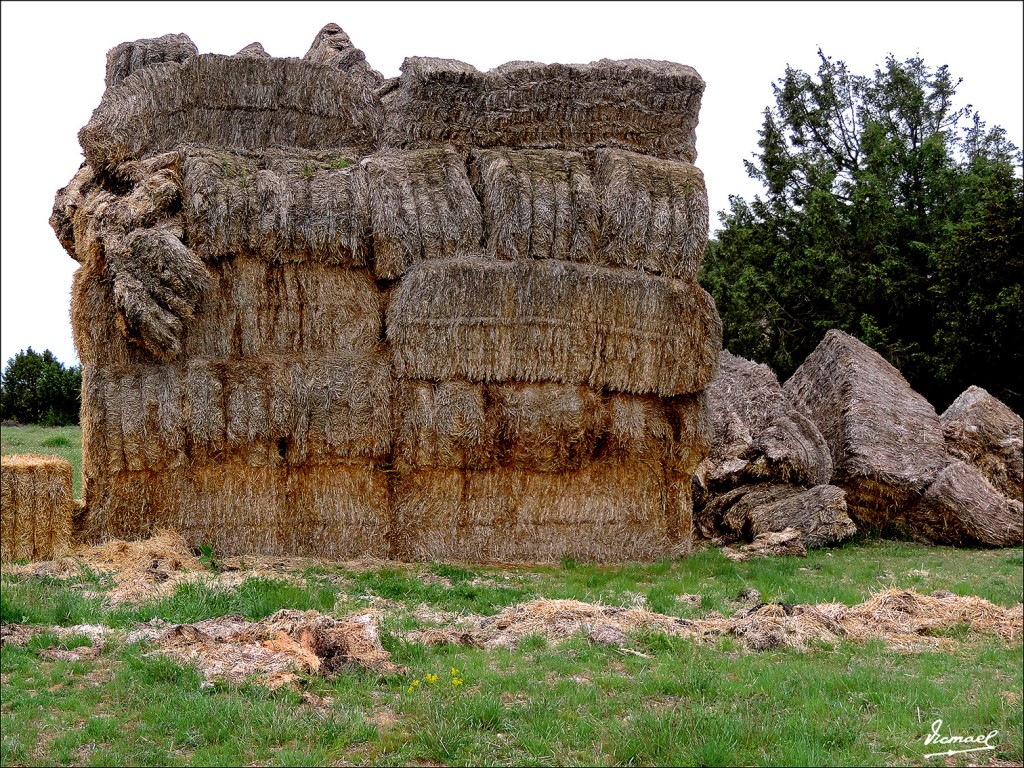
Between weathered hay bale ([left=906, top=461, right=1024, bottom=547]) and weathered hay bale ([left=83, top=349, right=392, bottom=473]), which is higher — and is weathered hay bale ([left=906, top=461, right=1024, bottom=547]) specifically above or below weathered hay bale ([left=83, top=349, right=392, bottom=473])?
below

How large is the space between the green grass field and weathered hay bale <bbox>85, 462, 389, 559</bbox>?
9.26 feet

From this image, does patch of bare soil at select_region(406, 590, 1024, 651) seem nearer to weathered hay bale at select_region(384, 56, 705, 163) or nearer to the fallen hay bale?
the fallen hay bale

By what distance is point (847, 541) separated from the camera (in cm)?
1495

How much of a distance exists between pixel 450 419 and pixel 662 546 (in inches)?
118

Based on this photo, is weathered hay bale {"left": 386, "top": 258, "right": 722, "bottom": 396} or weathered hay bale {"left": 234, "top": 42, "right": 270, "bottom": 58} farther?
weathered hay bale {"left": 234, "top": 42, "right": 270, "bottom": 58}

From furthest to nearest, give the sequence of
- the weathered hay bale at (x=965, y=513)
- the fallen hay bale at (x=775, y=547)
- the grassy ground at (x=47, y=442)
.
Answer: the grassy ground at (x=47, y=442)
the weathered hay bale at (x=965, y=513)
the fallen hay bale at (x=775, y=547)

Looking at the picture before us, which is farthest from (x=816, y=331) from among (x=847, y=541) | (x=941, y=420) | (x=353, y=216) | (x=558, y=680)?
(x=558, y=680)

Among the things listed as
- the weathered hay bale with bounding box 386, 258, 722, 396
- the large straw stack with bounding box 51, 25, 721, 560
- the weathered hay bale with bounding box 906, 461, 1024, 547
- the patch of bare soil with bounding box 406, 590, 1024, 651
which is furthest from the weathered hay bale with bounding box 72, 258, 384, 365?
the weathered hay bale with bounding box 906, 461, 1024, 547

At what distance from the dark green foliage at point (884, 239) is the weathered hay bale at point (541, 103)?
1158 centimetres

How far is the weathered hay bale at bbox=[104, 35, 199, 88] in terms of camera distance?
44.5 feet

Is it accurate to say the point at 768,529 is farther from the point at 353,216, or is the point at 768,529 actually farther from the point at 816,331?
the point at 816,331

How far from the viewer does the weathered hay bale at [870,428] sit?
1555 cm

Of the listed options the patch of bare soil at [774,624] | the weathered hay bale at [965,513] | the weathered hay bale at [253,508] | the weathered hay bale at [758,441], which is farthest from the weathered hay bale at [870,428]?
the weathered hay bale at [253,508]

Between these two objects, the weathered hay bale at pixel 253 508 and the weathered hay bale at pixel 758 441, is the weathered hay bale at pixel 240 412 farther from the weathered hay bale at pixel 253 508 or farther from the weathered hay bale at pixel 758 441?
the weathered hay bale at pixel 758 441
